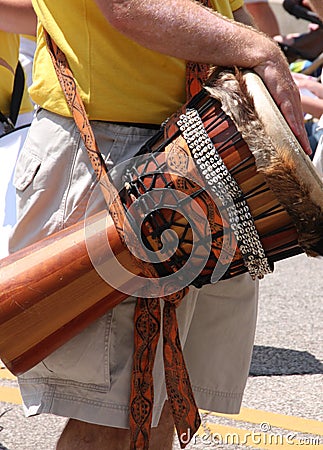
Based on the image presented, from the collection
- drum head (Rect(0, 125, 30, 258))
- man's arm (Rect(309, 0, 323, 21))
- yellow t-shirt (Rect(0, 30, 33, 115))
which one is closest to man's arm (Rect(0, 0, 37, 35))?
drum head (Rect(0, 125, 30, 258))

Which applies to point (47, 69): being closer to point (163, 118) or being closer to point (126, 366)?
point (163, 118)

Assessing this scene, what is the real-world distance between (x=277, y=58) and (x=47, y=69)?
56cm

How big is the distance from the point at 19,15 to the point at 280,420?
1730 mm

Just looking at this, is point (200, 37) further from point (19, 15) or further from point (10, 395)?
point (10, 395)

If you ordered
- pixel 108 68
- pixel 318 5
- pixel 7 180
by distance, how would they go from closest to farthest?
pixel 108 68, pixel 7 180, pixel 318 5

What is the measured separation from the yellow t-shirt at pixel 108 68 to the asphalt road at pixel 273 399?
1.42 m

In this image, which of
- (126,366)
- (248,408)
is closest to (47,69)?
(126,366)

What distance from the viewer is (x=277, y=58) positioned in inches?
78.8

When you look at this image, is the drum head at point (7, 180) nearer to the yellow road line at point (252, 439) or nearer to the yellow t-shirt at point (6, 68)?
the yellow t-shirt at point (6, 68)

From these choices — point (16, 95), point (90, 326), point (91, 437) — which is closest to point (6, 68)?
point (16, 95)

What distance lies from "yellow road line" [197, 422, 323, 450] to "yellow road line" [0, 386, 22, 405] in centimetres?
77

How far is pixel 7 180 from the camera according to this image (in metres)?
2.39

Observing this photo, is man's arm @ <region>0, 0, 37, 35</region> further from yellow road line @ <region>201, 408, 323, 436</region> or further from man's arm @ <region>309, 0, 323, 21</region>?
yellow road line @ <region>201, 408, 323, 436</region>

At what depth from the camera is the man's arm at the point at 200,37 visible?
196 cm
